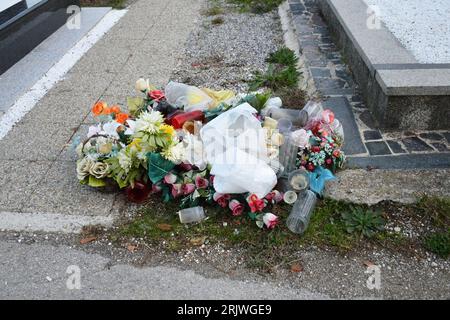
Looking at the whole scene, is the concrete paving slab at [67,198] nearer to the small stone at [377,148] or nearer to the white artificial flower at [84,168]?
the white artificial flower at [84,168]

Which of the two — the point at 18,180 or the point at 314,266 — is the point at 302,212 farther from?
the point at 18,180

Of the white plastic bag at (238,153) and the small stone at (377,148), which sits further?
the small stone at (377,148)

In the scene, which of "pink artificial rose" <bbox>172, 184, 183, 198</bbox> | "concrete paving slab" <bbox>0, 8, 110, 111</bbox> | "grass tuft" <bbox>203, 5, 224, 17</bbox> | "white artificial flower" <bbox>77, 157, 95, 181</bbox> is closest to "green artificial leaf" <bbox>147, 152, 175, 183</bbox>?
"pink artificial rose" <bbox>172, 184, 183, 198</bbox>

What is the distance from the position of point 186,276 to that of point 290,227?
0.80 m

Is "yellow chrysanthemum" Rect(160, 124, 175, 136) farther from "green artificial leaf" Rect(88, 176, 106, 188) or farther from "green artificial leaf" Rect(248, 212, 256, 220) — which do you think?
"green artificial leaf" Rect(248, 212, 256, 220)

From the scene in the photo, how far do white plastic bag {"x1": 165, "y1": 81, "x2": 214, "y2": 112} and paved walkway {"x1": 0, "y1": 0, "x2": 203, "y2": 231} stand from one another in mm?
934

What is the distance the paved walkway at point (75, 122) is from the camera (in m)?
3.30

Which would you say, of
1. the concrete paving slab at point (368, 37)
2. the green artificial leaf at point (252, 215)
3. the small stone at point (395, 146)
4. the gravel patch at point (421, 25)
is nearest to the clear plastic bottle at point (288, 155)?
the green artificial leaf at point (252, 215)

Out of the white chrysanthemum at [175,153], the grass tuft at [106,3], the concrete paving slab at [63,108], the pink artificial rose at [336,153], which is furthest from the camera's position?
the grass tuft at [106,3]

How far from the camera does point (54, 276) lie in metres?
2.79

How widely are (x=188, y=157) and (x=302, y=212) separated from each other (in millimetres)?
925

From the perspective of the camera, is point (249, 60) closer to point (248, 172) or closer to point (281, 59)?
point (281, 59)

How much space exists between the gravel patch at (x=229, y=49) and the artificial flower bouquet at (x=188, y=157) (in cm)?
148

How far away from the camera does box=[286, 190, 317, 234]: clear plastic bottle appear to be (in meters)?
3.05
